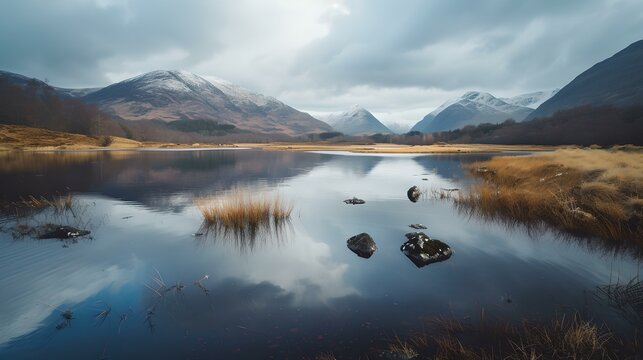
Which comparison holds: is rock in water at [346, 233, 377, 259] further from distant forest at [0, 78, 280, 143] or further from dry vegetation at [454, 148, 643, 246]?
distant forest at [0, 78, 280, 143]

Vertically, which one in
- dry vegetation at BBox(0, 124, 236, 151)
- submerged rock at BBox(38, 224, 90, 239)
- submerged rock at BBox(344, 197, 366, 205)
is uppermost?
dry vegetation at BBox(0, 124, 236, 151)

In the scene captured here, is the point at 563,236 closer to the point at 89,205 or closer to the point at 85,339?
the point at 85,339

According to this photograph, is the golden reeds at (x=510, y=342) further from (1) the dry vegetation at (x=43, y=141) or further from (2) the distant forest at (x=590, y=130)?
(2) the distant forest at (x=590, y=130)

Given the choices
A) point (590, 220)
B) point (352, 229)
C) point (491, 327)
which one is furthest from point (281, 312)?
point (590, 220)

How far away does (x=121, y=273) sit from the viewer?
1050cm

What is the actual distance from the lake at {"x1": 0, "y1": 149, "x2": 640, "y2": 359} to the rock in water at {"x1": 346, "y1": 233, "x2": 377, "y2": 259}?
0.41 meters

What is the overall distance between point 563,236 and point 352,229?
10.4 metres

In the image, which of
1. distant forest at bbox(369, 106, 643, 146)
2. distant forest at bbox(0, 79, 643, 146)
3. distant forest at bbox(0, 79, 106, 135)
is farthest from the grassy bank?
distant forest at bbox(0, 79, 106, 135)

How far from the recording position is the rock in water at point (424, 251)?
38.8 ft

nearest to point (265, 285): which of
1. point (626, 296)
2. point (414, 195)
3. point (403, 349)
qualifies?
point (403, 349)

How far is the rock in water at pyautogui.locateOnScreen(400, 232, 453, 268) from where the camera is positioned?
1182 centimetres

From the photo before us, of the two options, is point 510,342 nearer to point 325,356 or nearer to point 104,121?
point 325,356

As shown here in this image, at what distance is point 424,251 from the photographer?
40.2ft

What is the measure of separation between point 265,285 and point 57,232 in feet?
38.5
